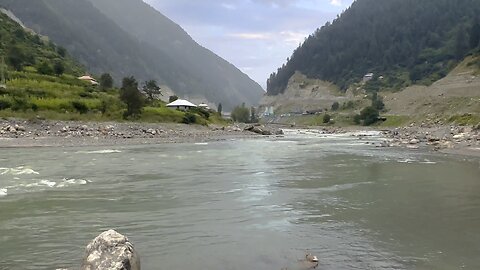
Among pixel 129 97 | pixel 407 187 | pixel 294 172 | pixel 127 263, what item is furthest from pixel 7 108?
pixel 127 263

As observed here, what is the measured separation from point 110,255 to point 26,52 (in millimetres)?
95806

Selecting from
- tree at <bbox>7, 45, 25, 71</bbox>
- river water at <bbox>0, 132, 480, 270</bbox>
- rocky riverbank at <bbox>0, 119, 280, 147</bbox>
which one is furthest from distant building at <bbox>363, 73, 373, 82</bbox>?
river water at <bbox>0, 132, 480, 270</bbox>

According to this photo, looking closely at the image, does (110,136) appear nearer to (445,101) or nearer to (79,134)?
(79,134)

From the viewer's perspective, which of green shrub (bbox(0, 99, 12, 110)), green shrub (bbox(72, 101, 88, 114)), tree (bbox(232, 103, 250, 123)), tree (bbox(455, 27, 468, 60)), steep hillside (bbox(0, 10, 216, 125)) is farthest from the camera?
tree (bbox(232, 103, 250, 123))

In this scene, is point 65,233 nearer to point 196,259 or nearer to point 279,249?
point 196,259

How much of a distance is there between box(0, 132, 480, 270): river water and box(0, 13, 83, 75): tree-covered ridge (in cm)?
6855

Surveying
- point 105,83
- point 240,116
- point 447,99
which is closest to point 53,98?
point 105,83

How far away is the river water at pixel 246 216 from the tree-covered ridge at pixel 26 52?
68.5 metres

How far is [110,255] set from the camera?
7.74 metres

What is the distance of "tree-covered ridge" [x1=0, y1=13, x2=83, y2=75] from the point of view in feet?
281

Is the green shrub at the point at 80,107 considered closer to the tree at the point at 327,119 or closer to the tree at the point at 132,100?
the tree at the point at 132,100

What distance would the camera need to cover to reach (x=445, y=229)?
472 inches

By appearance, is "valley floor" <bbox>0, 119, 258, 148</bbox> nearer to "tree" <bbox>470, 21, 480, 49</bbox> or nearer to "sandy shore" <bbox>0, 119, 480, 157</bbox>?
"sandy shore" <bbox>0, 119, 480, 157</bbox>

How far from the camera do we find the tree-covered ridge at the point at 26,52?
281ft
